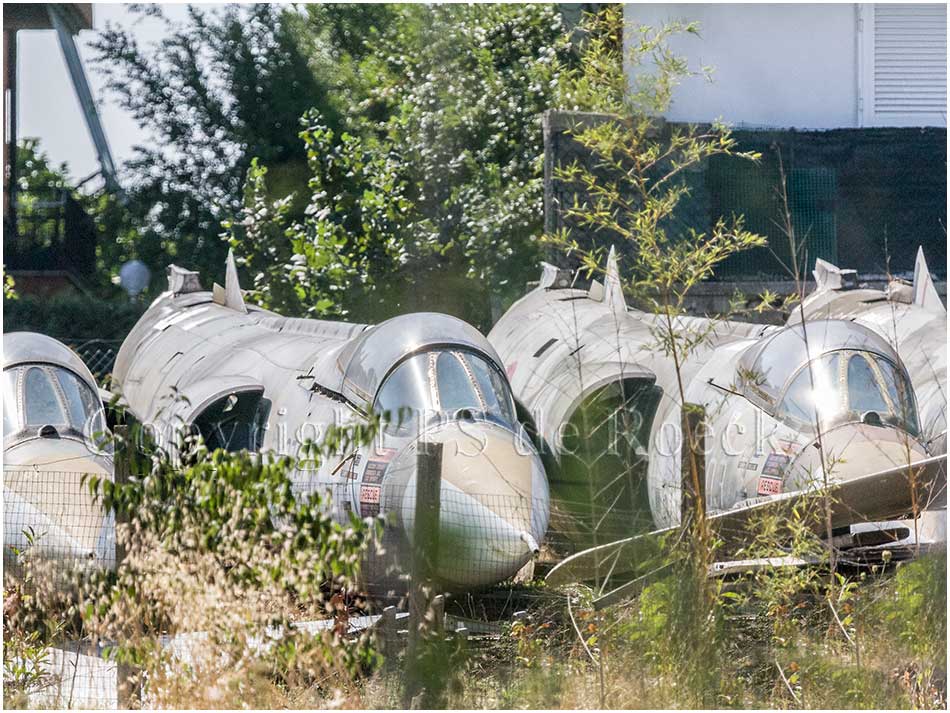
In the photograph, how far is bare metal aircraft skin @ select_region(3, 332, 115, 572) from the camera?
665 cm

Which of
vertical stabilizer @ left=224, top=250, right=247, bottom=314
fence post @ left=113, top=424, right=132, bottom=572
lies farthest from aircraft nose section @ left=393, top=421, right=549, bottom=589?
vertical stabilizer @ left=224, top=250, right=247, bottom=314

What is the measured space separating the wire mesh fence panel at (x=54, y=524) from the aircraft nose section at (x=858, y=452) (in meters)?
4.09

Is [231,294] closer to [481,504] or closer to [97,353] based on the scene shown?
[97,353]

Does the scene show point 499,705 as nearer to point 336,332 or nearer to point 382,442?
point 382,442

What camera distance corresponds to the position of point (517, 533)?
6402 mm

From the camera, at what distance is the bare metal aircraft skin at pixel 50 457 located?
21.8 ft

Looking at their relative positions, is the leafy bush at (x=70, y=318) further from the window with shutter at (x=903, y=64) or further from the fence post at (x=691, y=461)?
the fence post at (x=691, y=461)

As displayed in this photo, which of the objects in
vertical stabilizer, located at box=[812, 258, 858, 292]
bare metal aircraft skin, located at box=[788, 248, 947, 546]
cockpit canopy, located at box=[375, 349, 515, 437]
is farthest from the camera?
vertical stabilizer, located at box=[812, 258, 858, 292]

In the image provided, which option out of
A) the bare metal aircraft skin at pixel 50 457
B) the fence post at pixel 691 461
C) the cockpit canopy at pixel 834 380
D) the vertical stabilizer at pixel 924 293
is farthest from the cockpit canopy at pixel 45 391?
the vertical stabilizer at pixel 924 293

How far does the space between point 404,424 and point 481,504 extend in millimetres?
809

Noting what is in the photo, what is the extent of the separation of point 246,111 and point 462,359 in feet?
58.2

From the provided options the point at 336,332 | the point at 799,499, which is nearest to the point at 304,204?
the point at 336,332

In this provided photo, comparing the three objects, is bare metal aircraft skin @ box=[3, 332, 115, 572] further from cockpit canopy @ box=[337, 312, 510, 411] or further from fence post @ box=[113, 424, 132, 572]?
cockpit canopy @ box=[337, 312, 510, 411]

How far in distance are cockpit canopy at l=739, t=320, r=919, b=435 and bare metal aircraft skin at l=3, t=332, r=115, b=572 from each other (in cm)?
425
